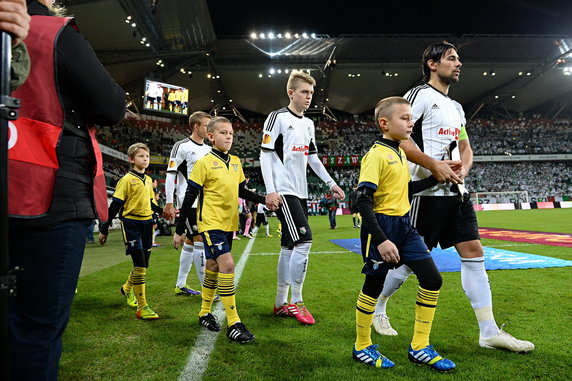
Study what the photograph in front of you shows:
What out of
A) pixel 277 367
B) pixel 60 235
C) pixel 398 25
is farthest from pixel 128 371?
pixel 398 25

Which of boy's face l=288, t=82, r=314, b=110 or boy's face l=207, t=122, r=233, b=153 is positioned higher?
boy's face l=288, t=82, r=314, b=110

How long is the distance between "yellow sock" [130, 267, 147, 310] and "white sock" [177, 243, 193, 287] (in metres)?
1.00

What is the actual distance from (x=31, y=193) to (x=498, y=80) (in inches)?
1789

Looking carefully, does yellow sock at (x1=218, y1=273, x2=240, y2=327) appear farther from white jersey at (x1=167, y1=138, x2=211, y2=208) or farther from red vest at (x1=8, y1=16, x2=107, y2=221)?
red vest at (x1=8, y1=16, x2=107, y2=221)

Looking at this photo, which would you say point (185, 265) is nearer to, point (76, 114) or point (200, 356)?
point (200, 356)

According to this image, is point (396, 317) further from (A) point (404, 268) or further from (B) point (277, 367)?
(B) point (277, 367)

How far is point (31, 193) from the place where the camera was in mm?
1170

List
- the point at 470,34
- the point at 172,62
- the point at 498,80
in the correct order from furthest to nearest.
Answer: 1. the point at 498,80
2. the point at 470,34
3. the point at 172,62

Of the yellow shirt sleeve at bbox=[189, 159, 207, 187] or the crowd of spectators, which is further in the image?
the crowd of spectators

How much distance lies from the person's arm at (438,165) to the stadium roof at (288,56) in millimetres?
20803

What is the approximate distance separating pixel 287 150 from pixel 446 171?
1.71m

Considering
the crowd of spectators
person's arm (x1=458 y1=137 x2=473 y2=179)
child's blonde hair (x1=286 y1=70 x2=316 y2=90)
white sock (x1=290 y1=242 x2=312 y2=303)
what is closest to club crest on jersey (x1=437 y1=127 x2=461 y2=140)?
person's arm (x1=458 y1=137 x2=473 y2=179)

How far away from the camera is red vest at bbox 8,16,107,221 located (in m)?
1.15

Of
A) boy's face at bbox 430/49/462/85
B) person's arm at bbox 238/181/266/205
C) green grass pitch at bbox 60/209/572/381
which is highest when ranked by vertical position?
boy's face at bbox 430/49/462/85
